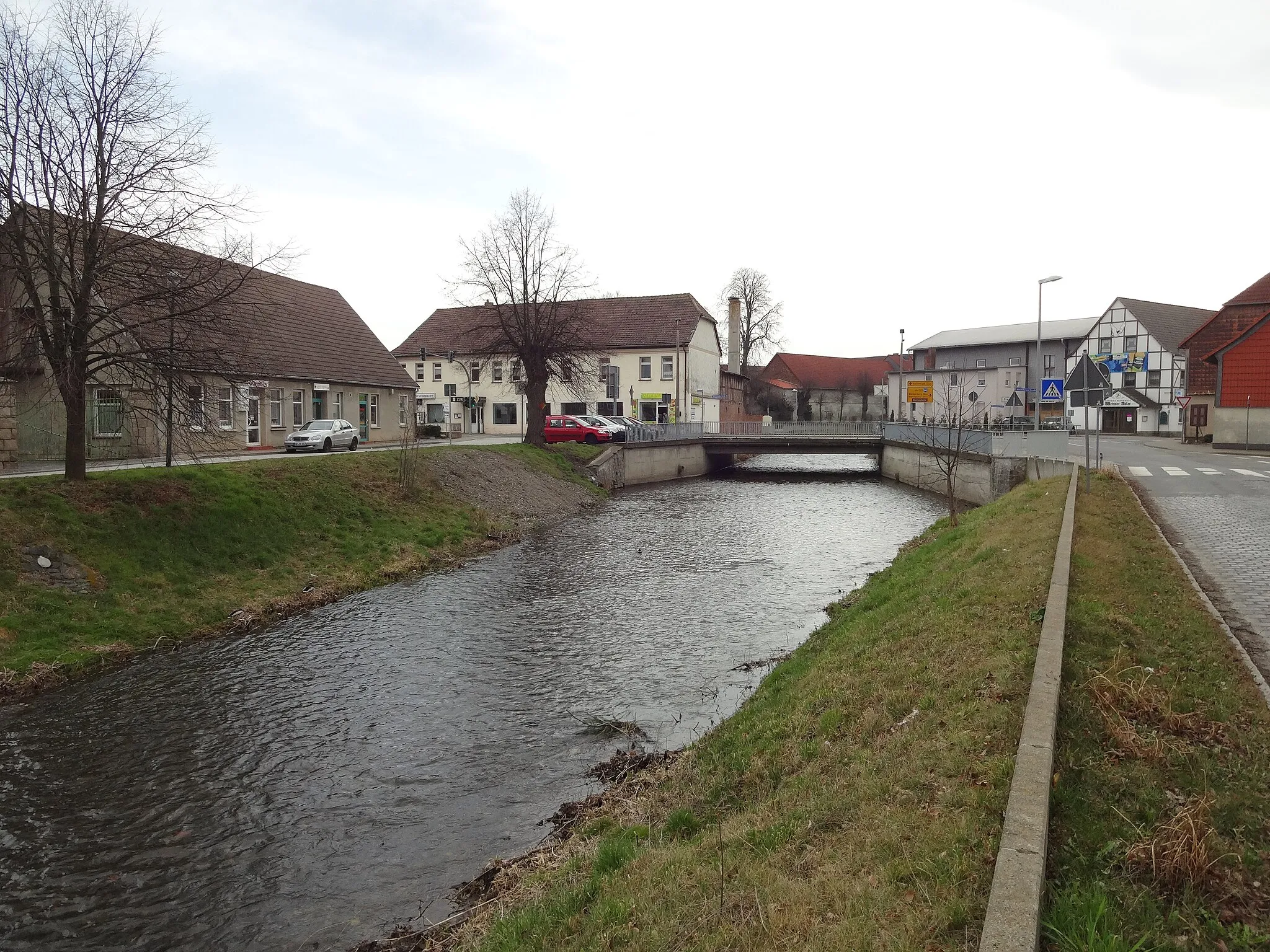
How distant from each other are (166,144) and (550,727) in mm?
13521

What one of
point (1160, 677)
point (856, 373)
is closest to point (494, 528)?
point (1160, 677)

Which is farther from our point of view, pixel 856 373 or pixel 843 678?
pixel 856 373

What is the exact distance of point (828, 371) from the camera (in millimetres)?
117000

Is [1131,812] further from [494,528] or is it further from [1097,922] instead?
[494,528]

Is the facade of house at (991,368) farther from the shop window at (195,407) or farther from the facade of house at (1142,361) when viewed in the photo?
the shop window at (195,407)

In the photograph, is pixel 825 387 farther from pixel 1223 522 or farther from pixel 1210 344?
pixel 1223 522

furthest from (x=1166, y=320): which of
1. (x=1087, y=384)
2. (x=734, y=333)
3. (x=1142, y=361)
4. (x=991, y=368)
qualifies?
(x=1087, y=384)

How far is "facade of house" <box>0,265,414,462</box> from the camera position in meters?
16.9

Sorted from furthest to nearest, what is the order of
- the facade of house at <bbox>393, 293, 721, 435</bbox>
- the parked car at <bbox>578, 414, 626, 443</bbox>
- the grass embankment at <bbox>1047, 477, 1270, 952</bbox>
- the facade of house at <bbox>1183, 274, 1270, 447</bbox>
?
the facade of house at <bbox>393, 293, 721, 435</bbox>, the facade of house at <bbox>1183, 274, 1270, 447</bbox>, the parked car at <bbox>578, 414, 626, 443</bbox>, the grass embankment at <bbox>1047, 477, 1270, 952</bbox>

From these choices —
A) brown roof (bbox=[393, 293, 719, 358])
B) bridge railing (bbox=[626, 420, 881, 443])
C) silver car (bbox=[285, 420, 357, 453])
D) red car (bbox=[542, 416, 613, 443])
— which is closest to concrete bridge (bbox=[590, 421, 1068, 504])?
bridge railing (bbox=[626, 420, 881, 443])

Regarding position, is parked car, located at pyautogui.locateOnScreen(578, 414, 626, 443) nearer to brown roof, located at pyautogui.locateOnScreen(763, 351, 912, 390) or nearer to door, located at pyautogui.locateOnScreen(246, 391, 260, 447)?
door, located at pyautogui.locateOnScreen(246, 391, 260, 447)

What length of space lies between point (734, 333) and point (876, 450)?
31.1 m

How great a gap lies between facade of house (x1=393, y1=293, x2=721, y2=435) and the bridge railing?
20.6 feet

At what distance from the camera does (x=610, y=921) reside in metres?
5.17
